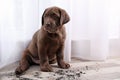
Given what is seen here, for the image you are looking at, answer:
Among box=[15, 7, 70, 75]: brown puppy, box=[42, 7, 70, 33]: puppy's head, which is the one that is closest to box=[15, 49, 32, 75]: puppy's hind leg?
box=[15, 7, 70, 75]: brown puppy

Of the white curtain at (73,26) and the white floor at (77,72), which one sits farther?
the white curtain at (73,26)

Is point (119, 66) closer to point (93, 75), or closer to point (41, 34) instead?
point (93, 75)

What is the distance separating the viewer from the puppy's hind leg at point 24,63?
1.26 m

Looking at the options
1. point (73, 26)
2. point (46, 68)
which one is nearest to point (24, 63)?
point (46, 68)

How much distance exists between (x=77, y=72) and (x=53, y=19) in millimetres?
374

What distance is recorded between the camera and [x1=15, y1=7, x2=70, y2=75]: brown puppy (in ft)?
4.09

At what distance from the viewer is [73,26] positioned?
1614mm

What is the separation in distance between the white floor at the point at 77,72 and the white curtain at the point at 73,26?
103 millimetres

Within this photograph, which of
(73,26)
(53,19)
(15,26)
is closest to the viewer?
(53,19)

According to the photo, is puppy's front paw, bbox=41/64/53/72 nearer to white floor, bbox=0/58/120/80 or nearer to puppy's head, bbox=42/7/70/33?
white floor, bbox=0/58/120/80

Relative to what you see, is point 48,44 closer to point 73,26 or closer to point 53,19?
point 53,19

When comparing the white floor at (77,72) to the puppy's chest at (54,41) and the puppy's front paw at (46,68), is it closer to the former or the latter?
the puppy's front paw at (46,68)

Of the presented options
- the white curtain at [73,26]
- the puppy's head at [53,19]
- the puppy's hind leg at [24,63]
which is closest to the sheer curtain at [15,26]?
the white curtain at [73,26]

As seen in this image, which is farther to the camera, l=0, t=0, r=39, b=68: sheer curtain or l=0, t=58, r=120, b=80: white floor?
l=0, t=0, r=39, b=68: sheer curtain
